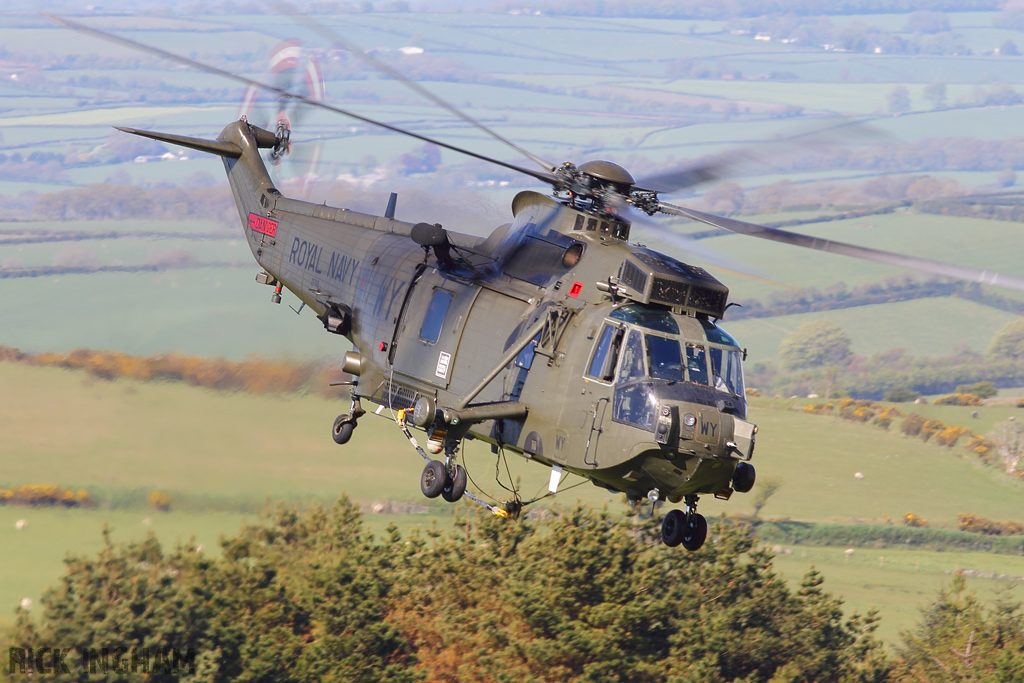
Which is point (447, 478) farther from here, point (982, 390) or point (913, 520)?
point (982, 390)

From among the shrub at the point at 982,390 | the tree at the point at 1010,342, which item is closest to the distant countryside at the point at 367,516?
the shrub at the point at 982,390

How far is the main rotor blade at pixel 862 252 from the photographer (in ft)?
40.4

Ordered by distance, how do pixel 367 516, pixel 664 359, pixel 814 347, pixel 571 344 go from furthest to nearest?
pixel 814 347, pixel 367 516, pixel 571 344, pixel 664 359

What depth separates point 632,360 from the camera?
53.2ft

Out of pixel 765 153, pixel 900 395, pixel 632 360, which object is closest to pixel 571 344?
pixel 632 360

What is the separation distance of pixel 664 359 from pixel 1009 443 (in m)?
112

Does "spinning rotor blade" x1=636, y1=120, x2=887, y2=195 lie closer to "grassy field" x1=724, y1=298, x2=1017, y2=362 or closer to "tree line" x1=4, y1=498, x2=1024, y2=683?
"tree line" x1=4, y1=498, x2=1024, y2=683

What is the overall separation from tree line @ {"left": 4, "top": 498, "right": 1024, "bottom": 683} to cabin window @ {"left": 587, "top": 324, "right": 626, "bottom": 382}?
34.3 metres

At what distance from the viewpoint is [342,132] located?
547 ft

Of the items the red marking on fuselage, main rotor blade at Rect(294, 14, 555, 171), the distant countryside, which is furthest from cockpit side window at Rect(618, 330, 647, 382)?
the red marking on fuselage

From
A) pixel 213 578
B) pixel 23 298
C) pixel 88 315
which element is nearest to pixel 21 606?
pixel 213 578

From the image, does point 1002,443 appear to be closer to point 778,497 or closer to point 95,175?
point 778,497

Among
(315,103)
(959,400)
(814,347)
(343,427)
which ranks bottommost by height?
(343,427)

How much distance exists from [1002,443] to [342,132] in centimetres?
9923
